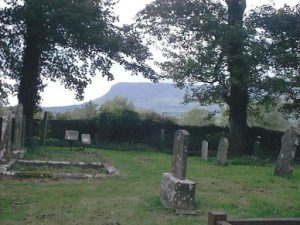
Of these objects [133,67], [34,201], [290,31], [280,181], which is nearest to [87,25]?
[133,67]

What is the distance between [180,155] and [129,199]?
5.48 feet

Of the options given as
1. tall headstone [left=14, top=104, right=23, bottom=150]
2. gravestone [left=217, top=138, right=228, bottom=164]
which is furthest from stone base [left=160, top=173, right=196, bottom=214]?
tall headstone [left=14, top=104, right=23, bottom=150]

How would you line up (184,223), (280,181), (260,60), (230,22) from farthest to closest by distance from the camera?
(230,22), (260,60), (280,181), (184,223)

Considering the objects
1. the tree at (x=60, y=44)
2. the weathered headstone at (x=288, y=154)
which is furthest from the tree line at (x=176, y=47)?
the weathered headstone at (x=288, y=154)

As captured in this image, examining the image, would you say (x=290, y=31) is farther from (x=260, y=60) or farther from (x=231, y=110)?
(x=231, y=110)

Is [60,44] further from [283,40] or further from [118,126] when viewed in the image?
[283,40]

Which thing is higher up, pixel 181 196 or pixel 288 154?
pixel 288 154

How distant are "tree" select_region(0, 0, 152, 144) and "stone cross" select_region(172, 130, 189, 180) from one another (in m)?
17.8

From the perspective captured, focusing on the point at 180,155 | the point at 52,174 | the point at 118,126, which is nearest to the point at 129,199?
the point at 180,155

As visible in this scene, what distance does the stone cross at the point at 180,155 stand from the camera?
1116 centimetres

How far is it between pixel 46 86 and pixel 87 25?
5.27 m

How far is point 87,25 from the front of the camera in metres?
28.7

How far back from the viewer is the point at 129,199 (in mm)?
11344

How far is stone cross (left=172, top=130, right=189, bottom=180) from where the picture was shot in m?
11.2
